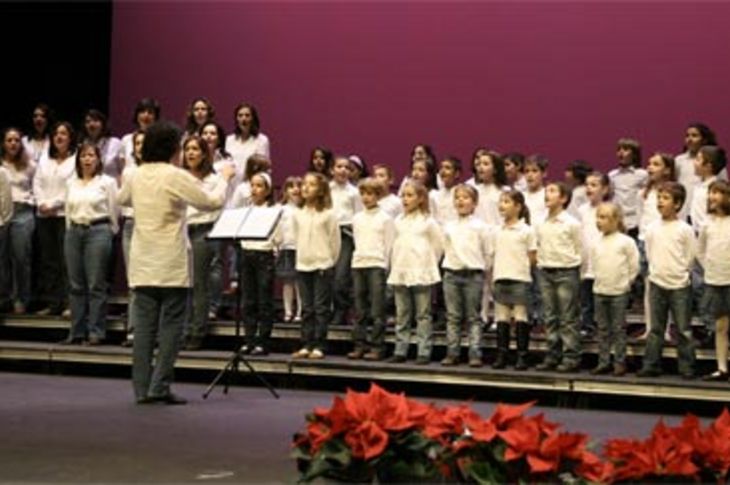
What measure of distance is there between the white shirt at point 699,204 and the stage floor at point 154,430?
169 centimetres

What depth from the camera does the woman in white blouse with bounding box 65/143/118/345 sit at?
10.1 meters

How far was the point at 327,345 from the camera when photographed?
10.1 meters

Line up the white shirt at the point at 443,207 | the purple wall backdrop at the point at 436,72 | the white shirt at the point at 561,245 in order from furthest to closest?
1. the purple wall backdrop at the point at 436,72
2. the white shirt at the point at 443,207
3. the white shirt at the point at 561,245

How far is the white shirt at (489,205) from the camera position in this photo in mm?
10281

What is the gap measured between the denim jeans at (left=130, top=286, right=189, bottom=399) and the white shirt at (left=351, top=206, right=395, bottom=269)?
226 centimetres

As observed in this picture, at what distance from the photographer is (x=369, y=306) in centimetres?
987

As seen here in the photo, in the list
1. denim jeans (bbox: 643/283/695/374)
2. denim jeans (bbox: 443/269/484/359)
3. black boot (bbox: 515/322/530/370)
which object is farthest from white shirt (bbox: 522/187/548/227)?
denim jeans (bbox: 643/283/695/374)

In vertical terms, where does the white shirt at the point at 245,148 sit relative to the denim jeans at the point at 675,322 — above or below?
above

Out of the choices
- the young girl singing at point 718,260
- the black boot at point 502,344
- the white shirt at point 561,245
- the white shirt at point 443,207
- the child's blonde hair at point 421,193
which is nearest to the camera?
the young girl singing at point 718,260

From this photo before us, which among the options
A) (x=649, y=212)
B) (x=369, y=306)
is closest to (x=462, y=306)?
(x=369, y=306)

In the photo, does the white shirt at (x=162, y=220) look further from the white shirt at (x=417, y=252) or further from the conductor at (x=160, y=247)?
the white shirt at (x=417, y=252)

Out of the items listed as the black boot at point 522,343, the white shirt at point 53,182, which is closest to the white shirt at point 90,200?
the white shirt at point 53,182

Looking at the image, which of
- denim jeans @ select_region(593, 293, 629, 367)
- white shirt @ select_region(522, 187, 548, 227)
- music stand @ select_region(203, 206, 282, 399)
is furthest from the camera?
white shirt @ select_region(522, 187, 548, 227)

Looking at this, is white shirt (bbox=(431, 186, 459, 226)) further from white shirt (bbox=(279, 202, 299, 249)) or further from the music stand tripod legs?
the music stand tripod legs
